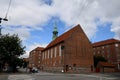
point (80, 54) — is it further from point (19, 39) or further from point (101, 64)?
point (19, 39)

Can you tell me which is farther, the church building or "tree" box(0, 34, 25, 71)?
the church building

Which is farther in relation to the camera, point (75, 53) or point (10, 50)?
point (75, 53)

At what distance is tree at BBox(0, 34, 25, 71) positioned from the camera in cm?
5203

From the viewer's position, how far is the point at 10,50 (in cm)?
5294

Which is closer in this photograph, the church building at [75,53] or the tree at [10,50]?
the tree at [10,50]

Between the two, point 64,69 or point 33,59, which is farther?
point 33,59

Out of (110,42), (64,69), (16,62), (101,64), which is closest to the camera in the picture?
(16,62)

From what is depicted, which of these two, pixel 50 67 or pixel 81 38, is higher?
pixel 81 38

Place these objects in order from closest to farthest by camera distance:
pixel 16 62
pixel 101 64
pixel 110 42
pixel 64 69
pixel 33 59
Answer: pixel 16 62 < pixel 64 69 < pixel 101 64 < pixel 110 42 < pixel 33 59

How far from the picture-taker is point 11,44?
174ft

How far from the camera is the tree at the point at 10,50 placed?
5203 cm

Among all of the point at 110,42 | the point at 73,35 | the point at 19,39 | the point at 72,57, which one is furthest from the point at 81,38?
the point at 110,42

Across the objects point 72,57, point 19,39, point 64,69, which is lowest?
point 64,69

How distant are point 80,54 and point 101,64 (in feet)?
52.9
